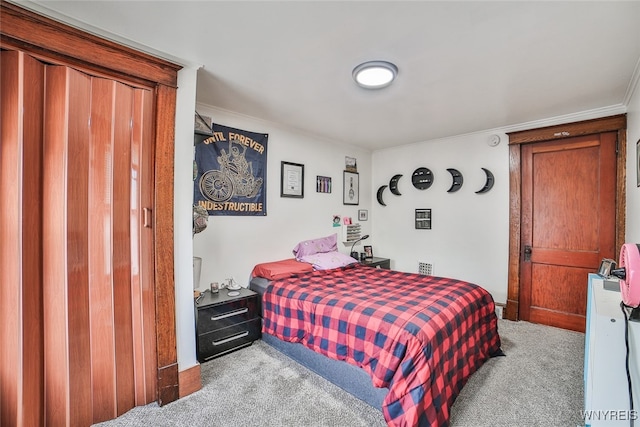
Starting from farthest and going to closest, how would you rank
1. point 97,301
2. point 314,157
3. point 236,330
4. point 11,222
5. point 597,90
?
point 314,157 → point 236,330 → point 597,90 → point 97,301 → point 11,222

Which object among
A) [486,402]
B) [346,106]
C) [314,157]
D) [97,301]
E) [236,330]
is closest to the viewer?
[97,301]

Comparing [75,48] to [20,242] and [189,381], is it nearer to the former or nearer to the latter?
[20,242]

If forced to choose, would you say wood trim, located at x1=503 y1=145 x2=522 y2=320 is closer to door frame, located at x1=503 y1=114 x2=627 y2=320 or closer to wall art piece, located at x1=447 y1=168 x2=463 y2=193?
door frame, located at x1=503 y1=114 x2=627 y2=320

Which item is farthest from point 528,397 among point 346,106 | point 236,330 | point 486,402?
point 346,106

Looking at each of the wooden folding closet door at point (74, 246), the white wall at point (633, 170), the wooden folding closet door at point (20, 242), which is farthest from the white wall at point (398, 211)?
the wooden folding closet door at point (20, 242)

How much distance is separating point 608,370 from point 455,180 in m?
2.72

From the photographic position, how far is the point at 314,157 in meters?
3.79

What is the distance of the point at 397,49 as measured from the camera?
5.81 feet

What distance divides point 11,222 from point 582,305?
458 cm

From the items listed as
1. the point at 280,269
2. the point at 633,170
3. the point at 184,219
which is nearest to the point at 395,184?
the point at 280,269

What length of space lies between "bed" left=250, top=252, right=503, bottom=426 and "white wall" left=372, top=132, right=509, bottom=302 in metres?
1.18

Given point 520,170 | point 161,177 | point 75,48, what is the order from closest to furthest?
point 75,48, point 161,177, point 520,170

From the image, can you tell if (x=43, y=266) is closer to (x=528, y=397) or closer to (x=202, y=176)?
(x=202, y=176)

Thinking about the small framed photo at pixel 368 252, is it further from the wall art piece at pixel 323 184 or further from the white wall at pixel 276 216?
the wall art piece at pixel 323 184
